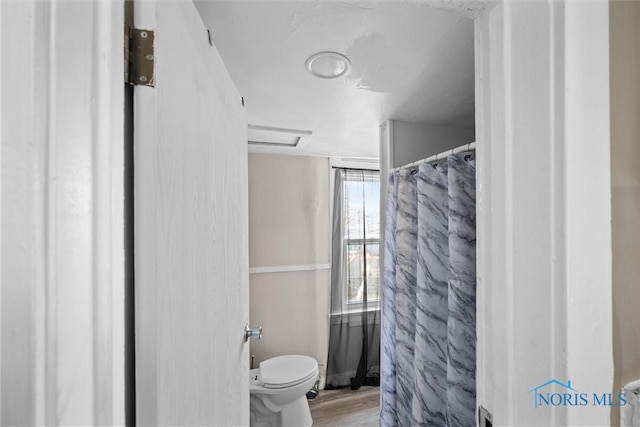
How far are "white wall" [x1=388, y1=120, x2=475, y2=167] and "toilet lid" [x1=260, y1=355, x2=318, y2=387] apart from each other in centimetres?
155

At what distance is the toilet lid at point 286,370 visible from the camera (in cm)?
190

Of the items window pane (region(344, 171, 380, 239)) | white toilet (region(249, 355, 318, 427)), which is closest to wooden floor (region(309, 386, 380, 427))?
white toilet (region(249, 355, 318, 427))

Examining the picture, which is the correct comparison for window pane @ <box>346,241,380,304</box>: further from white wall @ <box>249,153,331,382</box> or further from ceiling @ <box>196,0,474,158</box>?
ceiling @ <box>196,0,474,158</box>

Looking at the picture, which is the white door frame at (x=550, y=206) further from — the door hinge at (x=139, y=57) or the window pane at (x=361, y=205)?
the window pane at (x=361, y=205)

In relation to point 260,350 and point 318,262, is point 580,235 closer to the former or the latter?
point 318,262

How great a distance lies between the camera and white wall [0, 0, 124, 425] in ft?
1.07

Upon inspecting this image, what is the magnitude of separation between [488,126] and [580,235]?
25cm

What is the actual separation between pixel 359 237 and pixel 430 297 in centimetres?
146

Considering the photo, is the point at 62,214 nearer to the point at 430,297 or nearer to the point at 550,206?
the point at 550,206

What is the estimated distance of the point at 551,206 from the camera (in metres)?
0.49

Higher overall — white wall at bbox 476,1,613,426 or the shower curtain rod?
the shower curtain rod

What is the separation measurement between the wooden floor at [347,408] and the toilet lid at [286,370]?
439 millimetres

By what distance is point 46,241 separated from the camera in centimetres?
34

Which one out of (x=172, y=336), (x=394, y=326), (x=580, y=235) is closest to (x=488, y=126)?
(x=580, y=235)
